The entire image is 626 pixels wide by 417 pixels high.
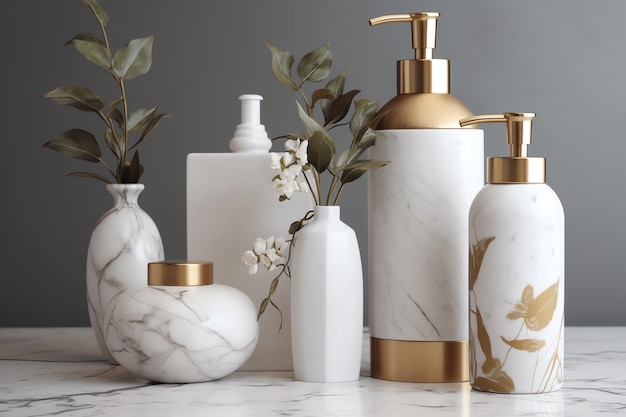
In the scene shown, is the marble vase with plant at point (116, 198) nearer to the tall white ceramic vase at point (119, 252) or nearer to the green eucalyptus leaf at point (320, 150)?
the tall white ceramic vase at point (119, 252)

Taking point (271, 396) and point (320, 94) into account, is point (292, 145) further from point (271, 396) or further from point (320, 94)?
point (271, 396)

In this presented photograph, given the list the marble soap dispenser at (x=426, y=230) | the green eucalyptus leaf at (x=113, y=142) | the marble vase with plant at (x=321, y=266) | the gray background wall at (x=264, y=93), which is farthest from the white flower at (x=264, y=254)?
the gray background wall at (x=264, y=93)

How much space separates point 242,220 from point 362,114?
166 millimetres

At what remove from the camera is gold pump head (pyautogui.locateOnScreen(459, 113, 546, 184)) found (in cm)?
75

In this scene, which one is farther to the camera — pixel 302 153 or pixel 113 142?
pixel 113 142

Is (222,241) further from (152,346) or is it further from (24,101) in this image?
(24,101)

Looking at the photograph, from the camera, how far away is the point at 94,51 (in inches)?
35.5

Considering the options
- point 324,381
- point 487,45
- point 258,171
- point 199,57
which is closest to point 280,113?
point 199,57

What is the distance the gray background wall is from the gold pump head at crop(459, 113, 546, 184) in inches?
21.8

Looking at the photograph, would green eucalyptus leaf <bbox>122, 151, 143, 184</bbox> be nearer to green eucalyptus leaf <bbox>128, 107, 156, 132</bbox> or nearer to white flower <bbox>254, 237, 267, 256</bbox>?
green eucalyptus leaf <bbox>128, 107, 156, 132</bbox>

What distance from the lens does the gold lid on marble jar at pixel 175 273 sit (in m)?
0.81

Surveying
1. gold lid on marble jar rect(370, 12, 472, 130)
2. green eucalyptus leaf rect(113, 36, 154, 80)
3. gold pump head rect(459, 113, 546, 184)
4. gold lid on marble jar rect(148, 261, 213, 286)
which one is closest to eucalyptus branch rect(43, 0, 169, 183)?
green eucalyptus leaf rect(113, 36, 154, 80)

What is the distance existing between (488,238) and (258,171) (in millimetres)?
258

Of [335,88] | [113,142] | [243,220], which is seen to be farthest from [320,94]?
[113,142]
